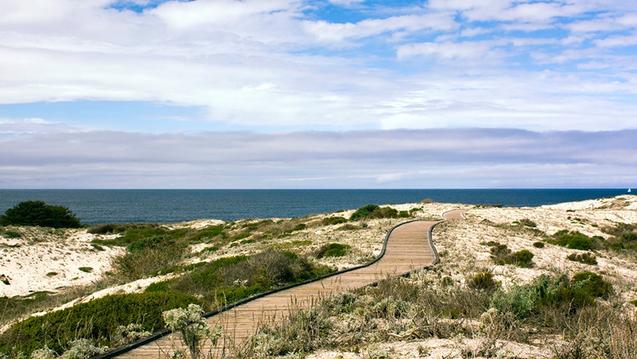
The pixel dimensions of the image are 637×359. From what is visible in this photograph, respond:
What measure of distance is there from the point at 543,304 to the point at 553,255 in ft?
60.6

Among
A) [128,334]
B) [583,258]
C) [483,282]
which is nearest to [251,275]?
[483,282]

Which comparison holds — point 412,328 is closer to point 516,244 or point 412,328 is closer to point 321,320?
point 321,320

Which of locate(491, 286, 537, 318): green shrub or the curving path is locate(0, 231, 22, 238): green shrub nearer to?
the curving path

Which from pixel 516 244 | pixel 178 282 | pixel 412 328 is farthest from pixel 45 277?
pixel 412 328

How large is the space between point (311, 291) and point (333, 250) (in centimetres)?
1001

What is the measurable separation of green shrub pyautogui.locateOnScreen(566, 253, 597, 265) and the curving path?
23.6 ft

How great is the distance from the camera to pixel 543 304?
12102 millimetres

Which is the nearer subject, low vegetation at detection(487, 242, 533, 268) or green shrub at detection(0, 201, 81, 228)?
low vegetation at detection(487, 242, 533, 268)

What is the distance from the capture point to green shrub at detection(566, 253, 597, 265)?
89.9ft

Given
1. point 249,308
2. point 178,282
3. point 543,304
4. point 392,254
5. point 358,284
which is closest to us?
point 543,304

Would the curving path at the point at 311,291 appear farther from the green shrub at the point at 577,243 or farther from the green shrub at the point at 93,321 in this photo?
the green shrub at the point at 577,243

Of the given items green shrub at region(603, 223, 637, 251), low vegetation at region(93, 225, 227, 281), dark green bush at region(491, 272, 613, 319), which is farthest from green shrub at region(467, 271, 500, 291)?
green shrub at region(603, 223, 637, 251)

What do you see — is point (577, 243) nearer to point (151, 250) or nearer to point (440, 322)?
point (151, 250)

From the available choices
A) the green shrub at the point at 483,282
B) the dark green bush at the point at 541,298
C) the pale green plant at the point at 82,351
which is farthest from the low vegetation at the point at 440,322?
the green shrub at the point at 483,282
